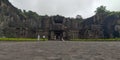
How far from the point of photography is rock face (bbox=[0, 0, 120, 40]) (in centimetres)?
4560

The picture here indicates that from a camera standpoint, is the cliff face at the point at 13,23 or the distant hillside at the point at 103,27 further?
the distant hillside at the point at 103,27

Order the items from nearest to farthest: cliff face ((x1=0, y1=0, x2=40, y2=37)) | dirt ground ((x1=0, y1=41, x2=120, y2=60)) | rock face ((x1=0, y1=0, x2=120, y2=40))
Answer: dirt ground ((x1=0, y1=41, x2=120, y2=60)) → cliff face ((x1=0, y1=0, x2=40, y2=37)) → rock face ((x1=0, y1=0, x2=120, y2=40))

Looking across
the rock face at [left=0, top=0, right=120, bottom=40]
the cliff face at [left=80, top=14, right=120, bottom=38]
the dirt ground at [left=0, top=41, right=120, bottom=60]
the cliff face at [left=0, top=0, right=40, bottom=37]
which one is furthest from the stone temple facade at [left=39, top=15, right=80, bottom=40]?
the dirt ground at [left=0, top=41, right=120, bottom=60]

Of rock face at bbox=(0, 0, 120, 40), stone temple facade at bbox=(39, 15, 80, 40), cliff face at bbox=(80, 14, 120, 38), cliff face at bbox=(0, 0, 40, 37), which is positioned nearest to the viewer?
cliff face at bbox=(0, 0, 40, 37)

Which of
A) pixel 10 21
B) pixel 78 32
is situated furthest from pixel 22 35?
pixel 78 32

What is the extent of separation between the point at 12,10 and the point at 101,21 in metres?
22.3

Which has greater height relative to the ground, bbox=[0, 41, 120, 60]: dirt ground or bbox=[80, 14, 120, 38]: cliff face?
bbox=[80, 14, 120, 38]: cliff face

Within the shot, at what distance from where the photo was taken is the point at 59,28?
50.4 m

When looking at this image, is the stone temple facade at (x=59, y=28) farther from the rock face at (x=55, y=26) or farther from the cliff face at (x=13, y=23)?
the cliff face at (x=13, y=23)

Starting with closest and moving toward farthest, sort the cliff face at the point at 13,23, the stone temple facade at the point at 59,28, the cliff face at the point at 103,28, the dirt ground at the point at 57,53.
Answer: the dirt ground at the point at 57,53
the cliff face at the point at 13,23
the cliff face at the point at 103,28
the stone temple facade at the point at 59,28

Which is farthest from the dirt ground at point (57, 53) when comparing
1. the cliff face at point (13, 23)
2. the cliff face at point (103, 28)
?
the cliff face at point (103, 28)

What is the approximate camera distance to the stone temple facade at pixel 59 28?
161 ft

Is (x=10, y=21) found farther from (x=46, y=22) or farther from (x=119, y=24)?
(x=119, y=24)

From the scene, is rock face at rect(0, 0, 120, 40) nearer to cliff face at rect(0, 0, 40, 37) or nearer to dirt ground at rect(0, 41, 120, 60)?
cliff face at rect(0, 0, 40, 37)
